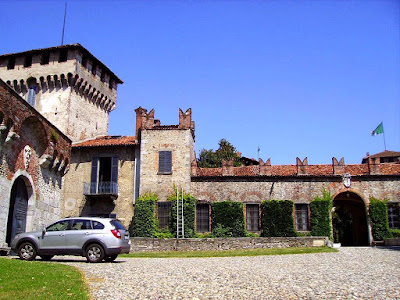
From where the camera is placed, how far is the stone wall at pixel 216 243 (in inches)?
861

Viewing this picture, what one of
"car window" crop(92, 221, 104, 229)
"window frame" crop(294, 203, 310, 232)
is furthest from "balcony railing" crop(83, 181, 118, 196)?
"car window" crop(92, 221, 104, 229)

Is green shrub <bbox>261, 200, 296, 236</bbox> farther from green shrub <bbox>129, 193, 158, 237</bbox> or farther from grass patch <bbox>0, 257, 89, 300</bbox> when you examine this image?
grass patch <bbox>0, 257, 89, 300</bbox>

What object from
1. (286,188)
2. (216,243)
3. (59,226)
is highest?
(286,188)

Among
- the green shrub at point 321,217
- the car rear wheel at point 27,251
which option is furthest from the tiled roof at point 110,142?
the car rear wheel at point 27,251

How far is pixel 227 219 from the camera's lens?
93.1 ft

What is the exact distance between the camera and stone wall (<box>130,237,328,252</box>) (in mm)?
21875

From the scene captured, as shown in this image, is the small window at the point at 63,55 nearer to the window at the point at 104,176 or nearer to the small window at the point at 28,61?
the small window at the point at 28,61

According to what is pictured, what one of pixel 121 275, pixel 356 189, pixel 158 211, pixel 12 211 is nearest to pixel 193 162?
pixel 158 211

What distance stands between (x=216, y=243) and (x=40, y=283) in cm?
1491

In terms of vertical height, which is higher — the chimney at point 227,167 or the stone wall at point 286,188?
the chimney at point 227,167

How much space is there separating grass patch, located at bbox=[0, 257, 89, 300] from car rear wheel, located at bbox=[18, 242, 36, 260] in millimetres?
3512

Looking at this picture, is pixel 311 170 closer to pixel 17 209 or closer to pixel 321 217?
pixel 321 217

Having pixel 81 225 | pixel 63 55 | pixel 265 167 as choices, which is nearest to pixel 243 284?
pixel 81 225

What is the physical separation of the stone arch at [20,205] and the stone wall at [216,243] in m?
5.90
